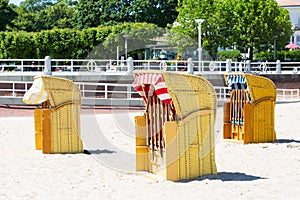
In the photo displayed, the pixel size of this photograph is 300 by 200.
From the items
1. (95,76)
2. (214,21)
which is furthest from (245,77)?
(214,21)

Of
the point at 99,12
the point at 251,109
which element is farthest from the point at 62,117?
the point at 99,12

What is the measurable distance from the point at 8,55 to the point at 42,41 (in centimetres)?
299

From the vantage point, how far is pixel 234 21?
52562 millimetres

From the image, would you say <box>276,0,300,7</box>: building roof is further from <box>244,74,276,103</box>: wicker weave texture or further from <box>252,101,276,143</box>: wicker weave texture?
<box>252,101,276,143</box>: wicker weave texture

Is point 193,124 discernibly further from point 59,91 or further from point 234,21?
point 234,21

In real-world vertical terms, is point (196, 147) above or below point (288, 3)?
below

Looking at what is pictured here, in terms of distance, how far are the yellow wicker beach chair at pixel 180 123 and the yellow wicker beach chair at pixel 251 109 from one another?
4.59 meters

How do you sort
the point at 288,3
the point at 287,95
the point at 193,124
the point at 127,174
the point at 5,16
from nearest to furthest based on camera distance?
1. the point at 193,124
2. the point at 127,174
3. the point at 287,95
4. the point at 5,16
5. the point at 288,3

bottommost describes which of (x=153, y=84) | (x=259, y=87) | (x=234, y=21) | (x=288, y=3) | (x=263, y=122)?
(x=263, y=122)

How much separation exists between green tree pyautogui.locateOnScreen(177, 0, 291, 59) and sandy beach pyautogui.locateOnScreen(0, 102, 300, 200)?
3458 cm

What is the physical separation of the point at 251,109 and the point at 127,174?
4810 millimetres

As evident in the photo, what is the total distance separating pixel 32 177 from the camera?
36.1 ft

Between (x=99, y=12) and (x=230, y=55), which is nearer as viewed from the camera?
(x=230, y=55)

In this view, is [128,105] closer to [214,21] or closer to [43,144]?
[43,144]
